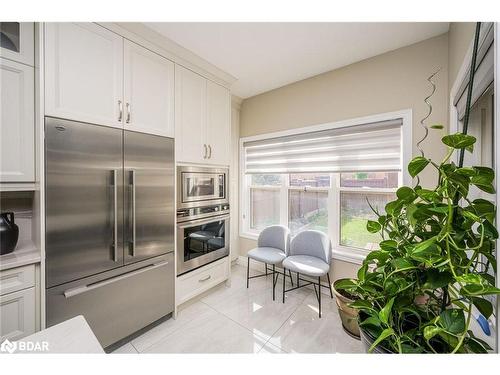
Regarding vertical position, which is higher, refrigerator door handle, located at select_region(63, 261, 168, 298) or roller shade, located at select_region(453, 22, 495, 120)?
roller shade, located at select_region(453, 22, 495, 120)

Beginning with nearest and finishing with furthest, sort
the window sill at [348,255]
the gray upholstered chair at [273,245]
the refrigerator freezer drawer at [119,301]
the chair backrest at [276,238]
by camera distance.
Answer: the refrigerator freezer drawer at [119,301] < the window sill at [348,255] < the gray upholstered chair at [273,245] < the chair backrest at [276,238]

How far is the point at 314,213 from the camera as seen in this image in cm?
272

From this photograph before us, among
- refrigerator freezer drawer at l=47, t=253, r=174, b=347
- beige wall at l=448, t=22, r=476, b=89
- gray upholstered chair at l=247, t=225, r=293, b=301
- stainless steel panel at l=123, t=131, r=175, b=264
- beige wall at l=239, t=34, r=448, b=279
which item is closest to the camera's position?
beige wall at l=448, t=22, r=476, b=89

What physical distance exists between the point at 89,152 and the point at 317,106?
236 centimetres

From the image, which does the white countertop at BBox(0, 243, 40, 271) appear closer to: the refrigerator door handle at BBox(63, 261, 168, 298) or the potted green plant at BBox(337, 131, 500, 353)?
the refrigerator door handle at BBox(63, 261, 168, 298)

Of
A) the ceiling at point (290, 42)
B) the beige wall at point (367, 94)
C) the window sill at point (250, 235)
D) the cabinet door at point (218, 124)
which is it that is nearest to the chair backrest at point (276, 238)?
the window sill at point (250, 235)

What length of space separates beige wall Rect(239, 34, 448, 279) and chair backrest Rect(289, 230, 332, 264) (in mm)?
240

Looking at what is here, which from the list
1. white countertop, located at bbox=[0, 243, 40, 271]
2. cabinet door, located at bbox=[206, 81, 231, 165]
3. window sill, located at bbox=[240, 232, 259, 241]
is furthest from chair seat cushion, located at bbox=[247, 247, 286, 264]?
white countertop, located at bbox=[0, 243, 40, 271]

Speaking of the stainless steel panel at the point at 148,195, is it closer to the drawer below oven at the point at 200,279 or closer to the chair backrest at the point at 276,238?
the drawer below oven at the point at 200,279

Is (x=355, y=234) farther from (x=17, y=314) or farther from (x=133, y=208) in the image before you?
(x=17, y=314)

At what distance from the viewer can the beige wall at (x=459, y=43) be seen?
45.5 inches

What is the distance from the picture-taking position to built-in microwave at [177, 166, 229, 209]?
206cm

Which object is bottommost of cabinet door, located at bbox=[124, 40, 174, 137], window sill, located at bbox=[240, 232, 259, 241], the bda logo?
window sill, located at bbox=[240, 232, 259, 241]

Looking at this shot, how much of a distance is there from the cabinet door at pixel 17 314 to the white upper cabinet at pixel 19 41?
1442 mm
